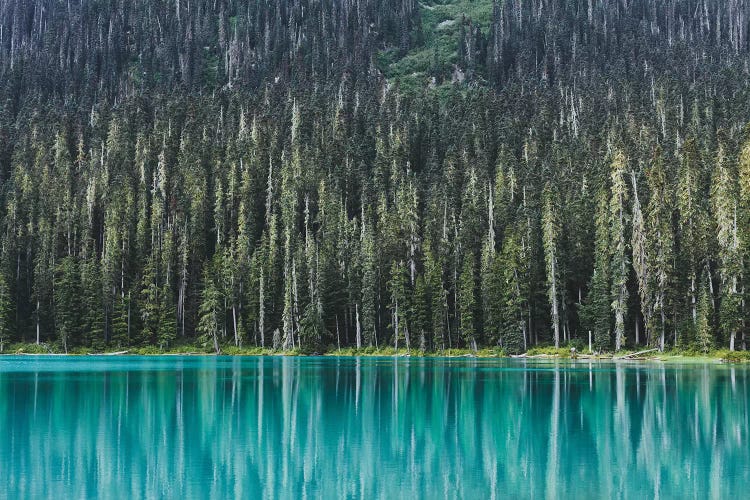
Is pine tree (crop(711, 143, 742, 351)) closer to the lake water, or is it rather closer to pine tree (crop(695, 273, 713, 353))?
pine tree (crop(695, 273, 713, 353))

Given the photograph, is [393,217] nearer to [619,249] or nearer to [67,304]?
[619,249]

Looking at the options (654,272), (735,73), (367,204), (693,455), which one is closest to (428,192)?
(367,204)

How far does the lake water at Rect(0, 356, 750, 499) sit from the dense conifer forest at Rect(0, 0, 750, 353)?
133 ft

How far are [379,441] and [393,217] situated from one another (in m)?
86.9

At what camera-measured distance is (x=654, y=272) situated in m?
79.9

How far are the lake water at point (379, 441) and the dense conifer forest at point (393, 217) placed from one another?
1600 inches

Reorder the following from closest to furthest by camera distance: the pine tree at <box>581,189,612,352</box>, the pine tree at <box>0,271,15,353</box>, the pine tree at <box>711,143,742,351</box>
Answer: the pine tree at <box>711,143,742,351</box>
the pine tree at <box>581,189,612,352</box>
the pine tree at <box>0,271,15,353</box>

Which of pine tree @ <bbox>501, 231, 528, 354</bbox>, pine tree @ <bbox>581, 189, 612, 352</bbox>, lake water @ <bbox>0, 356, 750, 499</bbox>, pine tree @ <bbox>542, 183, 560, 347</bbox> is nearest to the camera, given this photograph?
lake water @ <bbox>0, 356, 750, 499</bbox>

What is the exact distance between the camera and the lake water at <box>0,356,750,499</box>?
18.7 metres

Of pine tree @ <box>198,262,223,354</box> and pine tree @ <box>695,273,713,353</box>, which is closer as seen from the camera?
pine tree @ <box>695,273,713,353</box>

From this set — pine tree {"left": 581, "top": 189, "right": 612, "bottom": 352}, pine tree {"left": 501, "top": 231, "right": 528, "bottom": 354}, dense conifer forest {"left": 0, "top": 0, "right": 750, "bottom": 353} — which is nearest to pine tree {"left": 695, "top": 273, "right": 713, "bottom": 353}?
dense conifer forest {"left": 0, "top": 0, "right": 750, "bottom": 353}

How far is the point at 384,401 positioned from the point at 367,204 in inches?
3430

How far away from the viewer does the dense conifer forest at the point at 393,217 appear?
82.5 m

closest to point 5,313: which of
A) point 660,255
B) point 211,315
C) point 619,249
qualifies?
point 211,315
